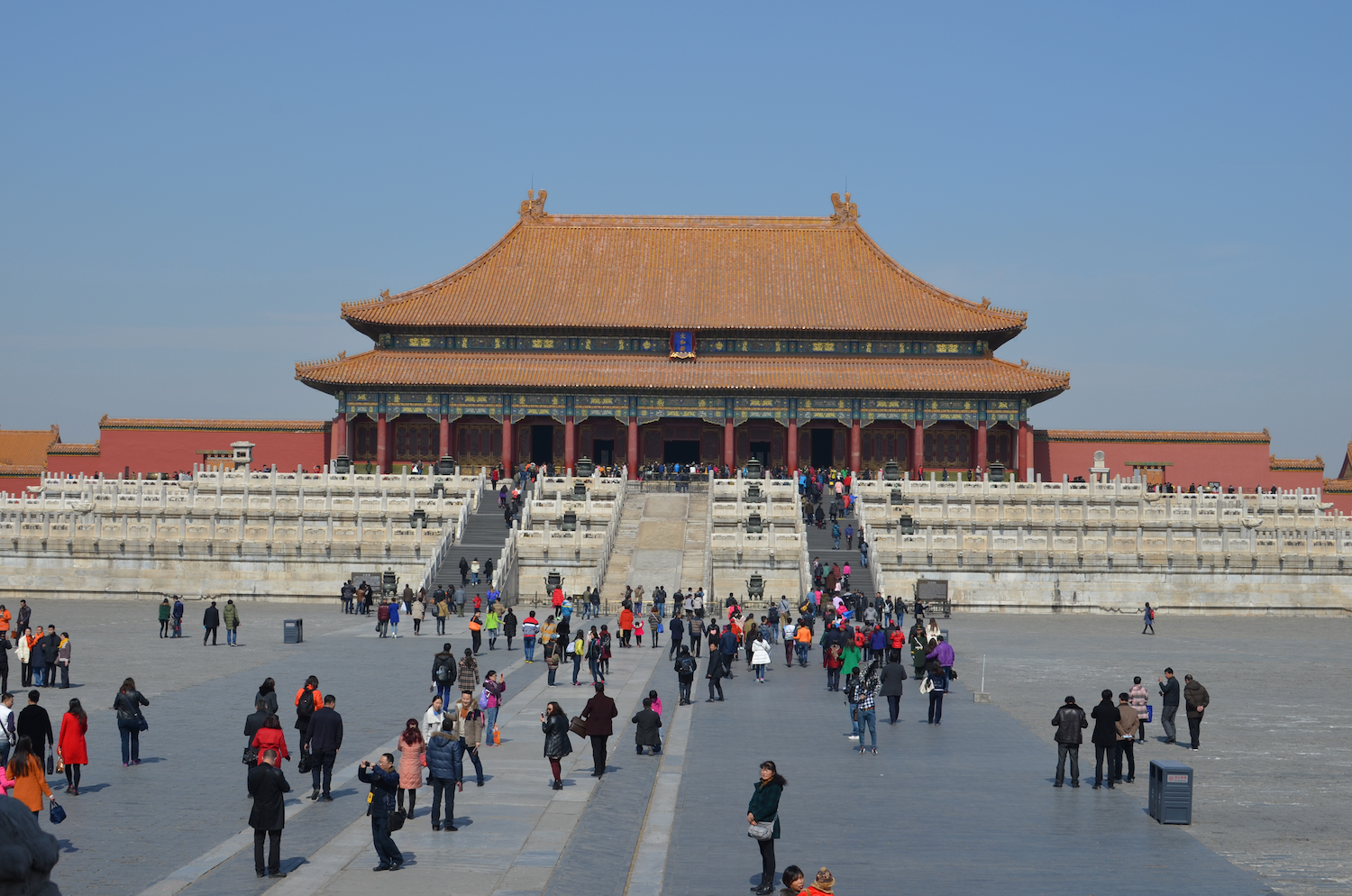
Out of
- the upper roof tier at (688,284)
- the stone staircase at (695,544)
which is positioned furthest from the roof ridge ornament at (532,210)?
the stone staircase at (695,544)

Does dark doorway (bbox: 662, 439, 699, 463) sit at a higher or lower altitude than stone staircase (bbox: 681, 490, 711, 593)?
higher

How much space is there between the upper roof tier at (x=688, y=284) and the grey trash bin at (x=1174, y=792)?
5482cm

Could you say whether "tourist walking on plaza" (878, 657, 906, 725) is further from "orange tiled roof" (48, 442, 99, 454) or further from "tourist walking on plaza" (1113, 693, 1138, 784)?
"orange tiled roof" (48, 442, 99, 454)

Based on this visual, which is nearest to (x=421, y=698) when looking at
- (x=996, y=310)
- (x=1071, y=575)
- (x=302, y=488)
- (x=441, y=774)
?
(x=441, y=774)

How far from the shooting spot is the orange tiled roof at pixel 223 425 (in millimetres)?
68375

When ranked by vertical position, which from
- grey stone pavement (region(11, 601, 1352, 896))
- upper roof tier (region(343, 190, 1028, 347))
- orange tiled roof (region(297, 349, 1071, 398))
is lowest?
grey stone pavement (region(11, 601, 1352, 896))

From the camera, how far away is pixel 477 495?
51.2 meters

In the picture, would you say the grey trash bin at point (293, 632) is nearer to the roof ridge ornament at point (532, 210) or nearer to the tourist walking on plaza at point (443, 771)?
the tourist walking on plaza at point (443, 771)

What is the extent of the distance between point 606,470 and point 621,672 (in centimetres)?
3665

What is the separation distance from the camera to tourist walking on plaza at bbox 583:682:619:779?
677 inches

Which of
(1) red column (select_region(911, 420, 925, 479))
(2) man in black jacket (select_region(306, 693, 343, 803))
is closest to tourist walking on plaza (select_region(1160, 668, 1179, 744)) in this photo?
(2) man in black jacket (select_region(306, 693, 343, 803))

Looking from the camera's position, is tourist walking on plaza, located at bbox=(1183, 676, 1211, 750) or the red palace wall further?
the red palace wall

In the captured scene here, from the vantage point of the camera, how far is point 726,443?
67.6 meters

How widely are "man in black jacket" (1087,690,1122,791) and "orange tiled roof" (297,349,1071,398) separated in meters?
50.3
